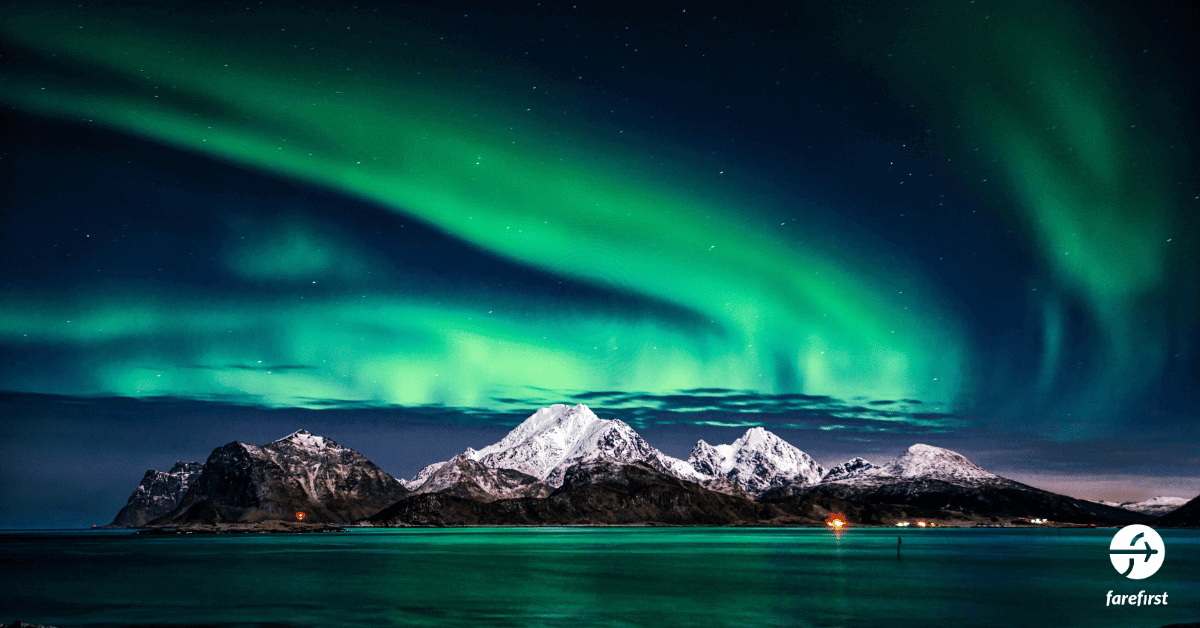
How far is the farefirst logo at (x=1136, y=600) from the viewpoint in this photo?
237 feet

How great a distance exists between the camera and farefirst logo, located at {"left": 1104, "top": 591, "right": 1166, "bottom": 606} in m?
72.3

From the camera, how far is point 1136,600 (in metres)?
76.7

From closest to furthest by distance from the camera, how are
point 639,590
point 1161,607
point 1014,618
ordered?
point 1014,618
point 1161,607
point 639,590

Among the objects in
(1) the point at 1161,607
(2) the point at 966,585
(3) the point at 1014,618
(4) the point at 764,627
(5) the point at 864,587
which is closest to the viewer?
(4) the point at 764,627

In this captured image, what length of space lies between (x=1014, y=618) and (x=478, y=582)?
59.2m

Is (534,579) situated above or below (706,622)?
below

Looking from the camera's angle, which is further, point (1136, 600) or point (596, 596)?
point (596, 596)

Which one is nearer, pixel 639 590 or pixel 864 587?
pixel 639 590

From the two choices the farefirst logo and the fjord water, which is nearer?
the fjord water

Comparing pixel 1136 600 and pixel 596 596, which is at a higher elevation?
pixel 1136 600

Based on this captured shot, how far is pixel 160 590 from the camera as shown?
290ft

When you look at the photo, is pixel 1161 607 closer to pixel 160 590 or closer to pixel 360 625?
pixel 360 625

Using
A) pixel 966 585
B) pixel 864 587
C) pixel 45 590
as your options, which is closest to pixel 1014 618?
pixel 864 587

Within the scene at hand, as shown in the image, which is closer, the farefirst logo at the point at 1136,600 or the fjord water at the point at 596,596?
the fjord water at the point at 596,596
